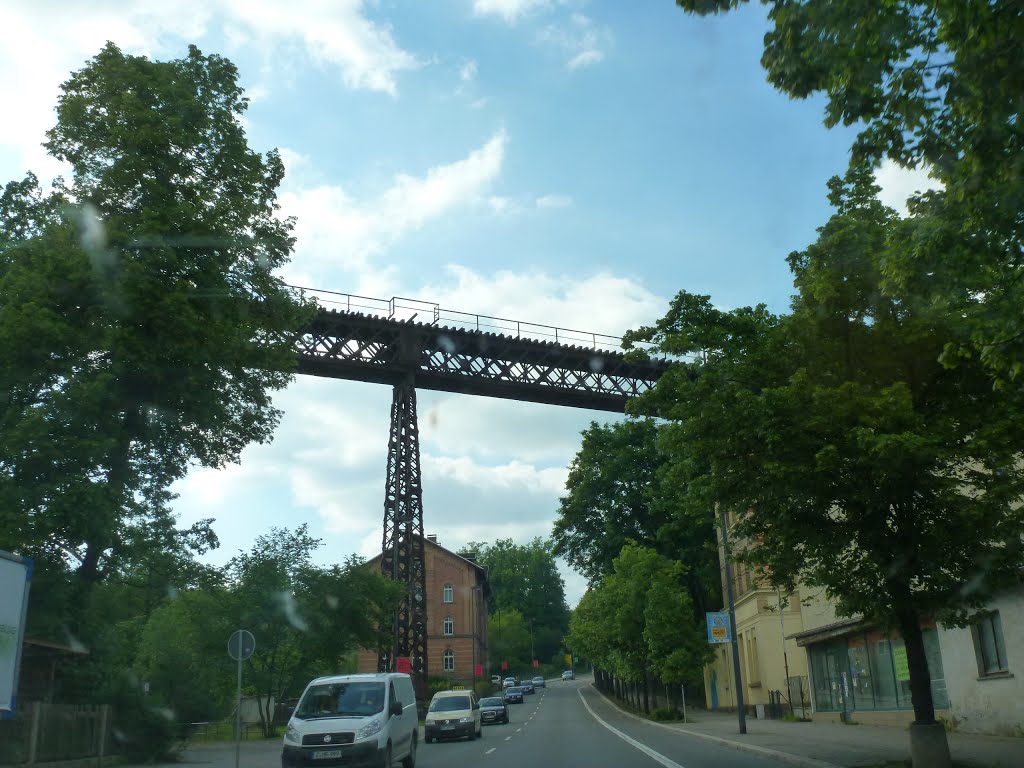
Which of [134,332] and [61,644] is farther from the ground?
[134,332]

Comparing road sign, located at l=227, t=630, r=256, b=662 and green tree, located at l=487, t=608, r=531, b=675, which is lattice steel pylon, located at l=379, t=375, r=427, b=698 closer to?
road sign, located at l=227, t=630, r=256, b=662

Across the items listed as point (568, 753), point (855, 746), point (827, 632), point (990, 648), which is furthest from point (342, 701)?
point (827, 632)

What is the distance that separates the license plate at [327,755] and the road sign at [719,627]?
16987 mm

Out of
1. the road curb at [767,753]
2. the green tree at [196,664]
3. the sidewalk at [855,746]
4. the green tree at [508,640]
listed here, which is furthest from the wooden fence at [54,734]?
the green tree at [508,640]

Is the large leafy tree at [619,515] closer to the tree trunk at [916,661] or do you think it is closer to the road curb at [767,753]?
the road curb at [767,753]

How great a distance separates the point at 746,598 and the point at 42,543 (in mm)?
34001

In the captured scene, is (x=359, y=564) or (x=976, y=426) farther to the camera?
(x=359, y=564)

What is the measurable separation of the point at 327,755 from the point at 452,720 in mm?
17543

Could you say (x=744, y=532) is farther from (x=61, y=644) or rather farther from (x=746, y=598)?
(x=746, y=598)

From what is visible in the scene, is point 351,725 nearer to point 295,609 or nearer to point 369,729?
point 369,729

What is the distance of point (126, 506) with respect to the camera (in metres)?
21.5

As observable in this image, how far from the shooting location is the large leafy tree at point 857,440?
13594 mm

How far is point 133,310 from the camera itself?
68.8 feet

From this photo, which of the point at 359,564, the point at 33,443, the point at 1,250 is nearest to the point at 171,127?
the point at 1,250
